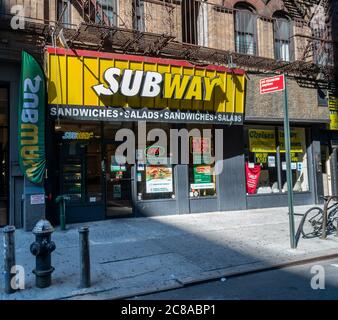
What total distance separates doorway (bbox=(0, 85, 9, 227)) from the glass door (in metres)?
2.72

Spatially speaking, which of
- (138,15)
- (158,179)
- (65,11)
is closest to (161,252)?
(158,179)

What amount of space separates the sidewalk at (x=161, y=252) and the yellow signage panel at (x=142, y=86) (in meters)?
3.15

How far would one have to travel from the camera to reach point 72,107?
10102 mm

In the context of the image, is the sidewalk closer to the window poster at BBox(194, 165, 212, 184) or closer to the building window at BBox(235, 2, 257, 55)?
the window poster at BBox(194, 165, 212, 184)

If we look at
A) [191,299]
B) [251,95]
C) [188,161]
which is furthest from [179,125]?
[191,299]

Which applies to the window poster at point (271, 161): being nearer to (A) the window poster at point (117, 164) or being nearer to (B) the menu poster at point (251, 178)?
(B) the menu poster at point (251, 178)

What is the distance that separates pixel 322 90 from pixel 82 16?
9.08 meters

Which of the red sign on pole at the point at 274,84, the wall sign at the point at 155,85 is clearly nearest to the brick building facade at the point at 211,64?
the wall sign at the point at 155,85

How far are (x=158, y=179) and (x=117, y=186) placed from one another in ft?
4.42

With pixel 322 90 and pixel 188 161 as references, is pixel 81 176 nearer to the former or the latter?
pixel 188 161

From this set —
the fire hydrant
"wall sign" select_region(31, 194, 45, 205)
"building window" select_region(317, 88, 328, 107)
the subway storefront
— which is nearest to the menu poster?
the subway storefront

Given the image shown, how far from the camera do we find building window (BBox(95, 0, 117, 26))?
11.2 m

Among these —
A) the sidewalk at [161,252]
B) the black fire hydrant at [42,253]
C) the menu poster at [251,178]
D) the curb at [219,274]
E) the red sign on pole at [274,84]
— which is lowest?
the curb at [219,274]

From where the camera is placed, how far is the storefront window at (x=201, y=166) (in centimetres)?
1271
